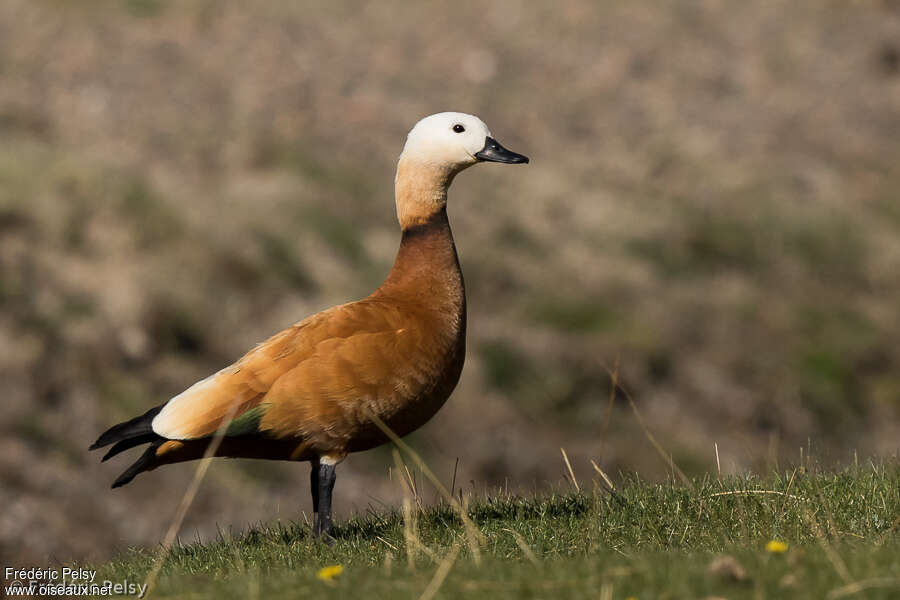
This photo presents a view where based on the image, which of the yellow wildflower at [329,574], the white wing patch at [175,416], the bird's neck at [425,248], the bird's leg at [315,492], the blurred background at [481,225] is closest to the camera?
the yellow wildflower at [329,574]

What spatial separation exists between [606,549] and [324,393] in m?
1.56

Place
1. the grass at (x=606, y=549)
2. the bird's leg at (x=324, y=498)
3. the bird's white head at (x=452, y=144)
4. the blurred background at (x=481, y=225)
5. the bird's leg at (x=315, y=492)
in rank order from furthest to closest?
1. the blurred background at (x=481, y=225)
2. the bird's white head at (x=452, y=144)
3. the bird's leg at (x=315, y=492)
4. the bird's leg at (x=324, y=498)
5. the grass at (x=606, y=549)

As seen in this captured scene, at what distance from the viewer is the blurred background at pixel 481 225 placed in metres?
12.5

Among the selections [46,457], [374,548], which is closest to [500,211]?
[46,457]

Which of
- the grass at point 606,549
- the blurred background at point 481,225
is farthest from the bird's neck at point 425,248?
the blurred background at point 481,225

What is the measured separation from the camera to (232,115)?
18297mm

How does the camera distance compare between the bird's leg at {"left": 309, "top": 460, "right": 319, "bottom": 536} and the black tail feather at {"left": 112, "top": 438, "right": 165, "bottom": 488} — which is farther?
the bird's leg at {"left": 309, "top": 460, "right": 319, "bottom": 536}

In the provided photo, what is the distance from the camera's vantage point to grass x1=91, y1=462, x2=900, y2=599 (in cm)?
391

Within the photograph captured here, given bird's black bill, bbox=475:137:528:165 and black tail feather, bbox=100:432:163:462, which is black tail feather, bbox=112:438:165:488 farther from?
bird's black bill, bbox=475:137:528:165

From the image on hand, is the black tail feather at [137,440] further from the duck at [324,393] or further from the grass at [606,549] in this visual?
the grass at [606,549]

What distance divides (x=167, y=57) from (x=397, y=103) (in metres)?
3.87

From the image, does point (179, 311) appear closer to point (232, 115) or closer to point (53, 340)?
point (53, 340)

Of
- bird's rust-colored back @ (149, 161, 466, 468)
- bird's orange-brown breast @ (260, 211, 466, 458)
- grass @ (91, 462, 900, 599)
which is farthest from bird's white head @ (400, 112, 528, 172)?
grass @ (91, 462, 900, 599)

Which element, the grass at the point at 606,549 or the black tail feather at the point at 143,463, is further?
the black tail feather at the point at 143,463
